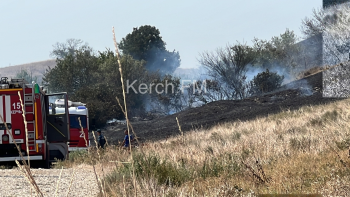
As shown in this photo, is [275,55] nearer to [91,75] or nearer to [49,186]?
[91,75]

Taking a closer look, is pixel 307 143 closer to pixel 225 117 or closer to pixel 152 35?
pixel 225 117

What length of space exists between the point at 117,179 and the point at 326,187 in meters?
3.91

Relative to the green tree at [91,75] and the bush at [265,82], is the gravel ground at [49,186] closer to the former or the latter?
the green tree at [91,75]

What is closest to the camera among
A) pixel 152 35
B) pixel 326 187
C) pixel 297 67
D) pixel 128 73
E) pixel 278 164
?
pixel 326 187

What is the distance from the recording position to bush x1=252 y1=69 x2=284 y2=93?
45.5m

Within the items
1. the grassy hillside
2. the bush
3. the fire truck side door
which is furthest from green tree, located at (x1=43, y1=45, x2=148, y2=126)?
the grassy hillside

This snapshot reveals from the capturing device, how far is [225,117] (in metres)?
33.0

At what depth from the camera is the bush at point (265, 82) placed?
45.5m

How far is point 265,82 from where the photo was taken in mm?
45688

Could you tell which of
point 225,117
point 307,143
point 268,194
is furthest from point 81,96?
point 268,194

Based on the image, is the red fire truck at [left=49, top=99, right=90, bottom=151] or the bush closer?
the red fire truck at [left=49, top=99, right=90, bottom=151]

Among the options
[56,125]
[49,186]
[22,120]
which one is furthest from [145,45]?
[49,186]

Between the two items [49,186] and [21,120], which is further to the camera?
[21,120]

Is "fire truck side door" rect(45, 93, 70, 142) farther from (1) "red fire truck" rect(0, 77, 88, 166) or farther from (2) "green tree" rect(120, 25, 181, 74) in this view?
(2) "green tree" rect(120, 25, 181, 74)
